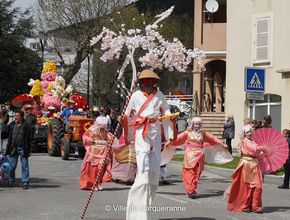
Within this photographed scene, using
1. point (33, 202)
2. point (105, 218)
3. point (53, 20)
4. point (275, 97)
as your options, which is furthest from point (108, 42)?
point (53, 20)

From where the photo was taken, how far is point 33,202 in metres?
11.0

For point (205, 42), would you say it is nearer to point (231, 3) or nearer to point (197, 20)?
point (197, 20)

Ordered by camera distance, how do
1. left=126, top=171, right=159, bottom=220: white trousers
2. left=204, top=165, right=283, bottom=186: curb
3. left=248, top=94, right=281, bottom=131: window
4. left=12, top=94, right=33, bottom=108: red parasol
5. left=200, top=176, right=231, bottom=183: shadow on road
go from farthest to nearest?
1. left=248, top=94, right=281, bottom=131: window
2. left=12, top=94, right=33, bottom=108: red parasol
3. left=200, top=176, right=231, bottom=183: shadow on road
4. left=204, top=165, right=283, bottom=186: curb
5. left=126, top=171, right=159, bottom=220: white trousers

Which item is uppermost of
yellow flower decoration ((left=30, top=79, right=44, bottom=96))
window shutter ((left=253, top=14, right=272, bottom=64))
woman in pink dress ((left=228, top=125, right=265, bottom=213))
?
window shutter ((left=253, top=14, right=272, bottom=64))

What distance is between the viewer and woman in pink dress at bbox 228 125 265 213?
1079cm

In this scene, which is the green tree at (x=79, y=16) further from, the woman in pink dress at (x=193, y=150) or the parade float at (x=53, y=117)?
the woman in pink dress at (x=193, y=150)

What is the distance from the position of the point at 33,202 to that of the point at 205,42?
2130 centimetres

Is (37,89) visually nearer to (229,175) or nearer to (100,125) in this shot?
(229,175)

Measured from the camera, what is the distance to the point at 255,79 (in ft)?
56.9

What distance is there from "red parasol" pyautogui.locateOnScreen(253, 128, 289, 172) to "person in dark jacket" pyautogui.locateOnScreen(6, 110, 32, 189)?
195 inches

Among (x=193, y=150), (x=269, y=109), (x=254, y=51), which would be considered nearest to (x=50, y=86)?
(x=254, y=51)

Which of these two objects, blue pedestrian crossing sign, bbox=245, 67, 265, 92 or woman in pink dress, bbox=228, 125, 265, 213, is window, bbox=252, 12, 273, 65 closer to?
blue pedestrian crossing sign, bbox=245, 67, 265, 92

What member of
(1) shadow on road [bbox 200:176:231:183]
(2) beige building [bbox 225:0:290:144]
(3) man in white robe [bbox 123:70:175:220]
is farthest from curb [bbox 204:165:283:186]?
(3) man in white robe [bbox 123:70:175:220]

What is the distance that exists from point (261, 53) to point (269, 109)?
234 centimetres
